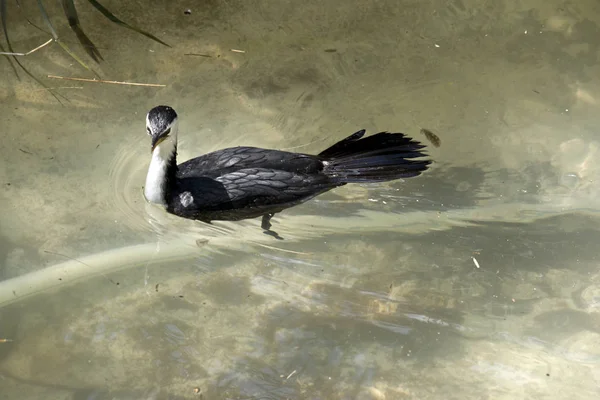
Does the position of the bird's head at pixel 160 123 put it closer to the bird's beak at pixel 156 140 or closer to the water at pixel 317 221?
the bird's beak at pixel 156 140

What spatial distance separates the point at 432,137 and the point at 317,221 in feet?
3.49

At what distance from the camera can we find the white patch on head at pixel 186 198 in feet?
15.3

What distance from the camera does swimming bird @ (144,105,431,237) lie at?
15.2ft

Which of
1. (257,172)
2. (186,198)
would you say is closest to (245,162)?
(257,172)

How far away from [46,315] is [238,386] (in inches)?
45.9

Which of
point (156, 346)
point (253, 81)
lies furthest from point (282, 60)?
point (156, 346)

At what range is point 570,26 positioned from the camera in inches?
235

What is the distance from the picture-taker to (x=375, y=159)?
486 centimetres

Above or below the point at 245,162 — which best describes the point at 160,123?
above

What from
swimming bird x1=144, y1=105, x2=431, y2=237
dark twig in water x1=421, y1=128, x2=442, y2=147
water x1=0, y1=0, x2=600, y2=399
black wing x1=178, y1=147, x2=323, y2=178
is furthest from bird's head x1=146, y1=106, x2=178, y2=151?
dark twig in water x1=421, y1=128, x2=442, y2=147

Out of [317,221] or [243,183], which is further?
[317,221]

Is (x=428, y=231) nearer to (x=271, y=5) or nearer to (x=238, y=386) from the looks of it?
(x=238, y=386)

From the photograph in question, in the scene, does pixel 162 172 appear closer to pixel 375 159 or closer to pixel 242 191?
pixel 242 191

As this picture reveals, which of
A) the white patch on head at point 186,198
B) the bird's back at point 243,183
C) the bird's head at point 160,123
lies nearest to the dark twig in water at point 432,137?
the bird's back at point 243,183
